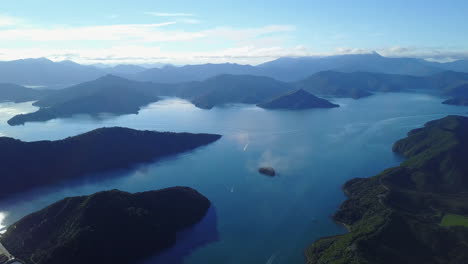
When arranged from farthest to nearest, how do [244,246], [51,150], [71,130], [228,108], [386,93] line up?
[386,93] < [228,108] < [71,130] < [51,150] < [244,246]

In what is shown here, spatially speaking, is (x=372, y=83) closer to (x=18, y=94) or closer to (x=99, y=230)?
(x=18, y=94)

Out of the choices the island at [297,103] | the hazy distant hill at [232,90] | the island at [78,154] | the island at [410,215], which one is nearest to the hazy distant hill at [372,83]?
the hazy distant hill at [232,90]

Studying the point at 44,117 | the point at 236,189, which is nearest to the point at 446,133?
the point at 236,189

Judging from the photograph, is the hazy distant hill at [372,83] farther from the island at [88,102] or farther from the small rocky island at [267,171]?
the small rocky island at [267,171]

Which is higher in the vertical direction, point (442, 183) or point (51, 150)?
point (51, 150)

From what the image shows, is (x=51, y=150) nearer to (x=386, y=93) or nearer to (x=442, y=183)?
(x=442, y=183)

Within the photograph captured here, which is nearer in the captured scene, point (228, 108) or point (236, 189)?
point (236, 189)

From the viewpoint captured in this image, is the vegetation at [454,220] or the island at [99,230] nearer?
the island at [99,230]
